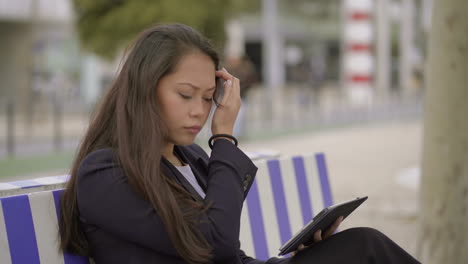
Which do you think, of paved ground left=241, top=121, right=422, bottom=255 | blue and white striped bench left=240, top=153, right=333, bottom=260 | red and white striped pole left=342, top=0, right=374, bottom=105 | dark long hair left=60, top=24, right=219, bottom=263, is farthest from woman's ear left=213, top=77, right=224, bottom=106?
red and white striped pole left=342, top=0, right=374, bottom=105

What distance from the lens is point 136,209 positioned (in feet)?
6.93

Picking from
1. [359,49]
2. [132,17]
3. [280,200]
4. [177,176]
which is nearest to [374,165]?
[132,17]

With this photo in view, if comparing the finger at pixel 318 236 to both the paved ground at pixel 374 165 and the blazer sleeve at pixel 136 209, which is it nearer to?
the blazer sleeve at pixel 136 209

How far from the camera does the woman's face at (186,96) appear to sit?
7.32 feet

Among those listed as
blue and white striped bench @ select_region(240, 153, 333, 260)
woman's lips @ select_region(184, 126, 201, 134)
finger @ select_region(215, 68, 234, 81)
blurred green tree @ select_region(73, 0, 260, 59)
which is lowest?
blurred green tree @ select_region(73, 0, 260, 59)

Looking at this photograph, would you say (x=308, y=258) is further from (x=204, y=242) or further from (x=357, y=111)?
(x=357, y=111)

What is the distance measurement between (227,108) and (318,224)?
46 centimetres

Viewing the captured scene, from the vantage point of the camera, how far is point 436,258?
4297 mm

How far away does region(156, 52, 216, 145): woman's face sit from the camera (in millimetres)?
2230

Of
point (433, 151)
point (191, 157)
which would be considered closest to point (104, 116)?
point (191, 157)

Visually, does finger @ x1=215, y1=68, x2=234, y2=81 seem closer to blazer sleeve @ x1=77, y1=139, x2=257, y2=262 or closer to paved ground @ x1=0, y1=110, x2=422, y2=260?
blazer sleeve @ x1=77, y1=139, x2=257, y2=262

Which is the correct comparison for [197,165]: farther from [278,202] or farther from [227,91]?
[278,202]

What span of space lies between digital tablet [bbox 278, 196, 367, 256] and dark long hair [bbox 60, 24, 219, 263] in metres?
0.34

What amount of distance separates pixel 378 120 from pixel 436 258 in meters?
16.6
